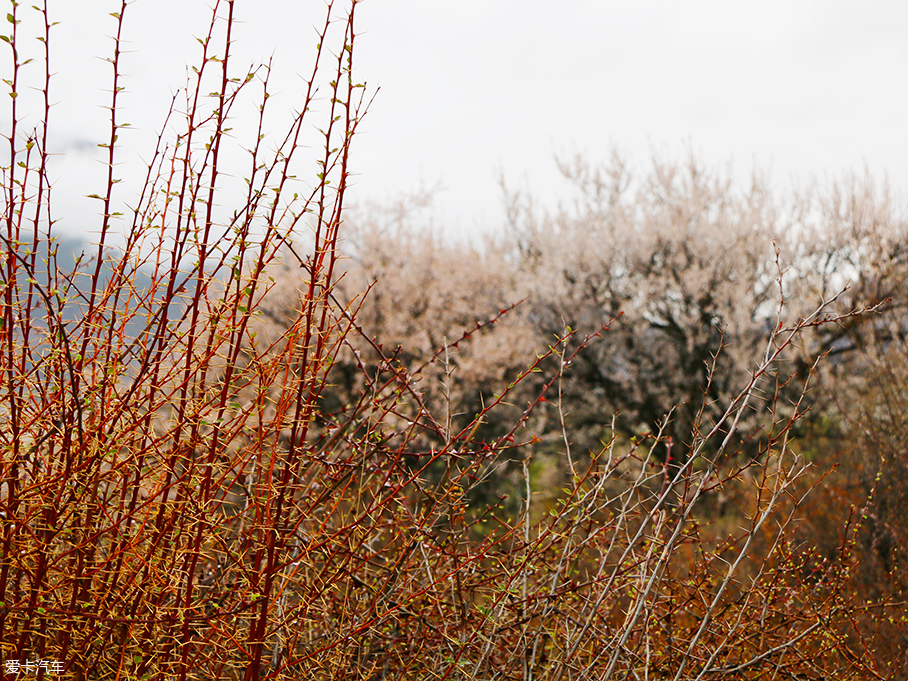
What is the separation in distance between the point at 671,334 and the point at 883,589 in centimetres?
922

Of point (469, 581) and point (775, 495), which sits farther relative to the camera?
point (469, 581)

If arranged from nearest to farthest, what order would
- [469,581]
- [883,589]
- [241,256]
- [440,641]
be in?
[241,256], [440,641], [469,581], [883,589]

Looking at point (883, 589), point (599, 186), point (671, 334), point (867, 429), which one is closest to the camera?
point (883, 589)

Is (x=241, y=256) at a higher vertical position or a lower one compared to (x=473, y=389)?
higher

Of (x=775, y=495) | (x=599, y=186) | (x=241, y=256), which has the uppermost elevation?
(x=599, y=186)

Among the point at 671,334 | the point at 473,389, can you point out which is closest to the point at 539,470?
the point at 473,389

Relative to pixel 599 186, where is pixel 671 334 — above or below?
below

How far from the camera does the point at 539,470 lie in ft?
55.2

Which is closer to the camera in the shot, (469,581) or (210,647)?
(210,647)

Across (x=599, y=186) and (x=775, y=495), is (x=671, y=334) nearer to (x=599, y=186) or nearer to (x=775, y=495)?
(x=599, y=186)

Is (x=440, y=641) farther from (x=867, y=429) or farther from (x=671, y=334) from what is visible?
(x=671, y=334)

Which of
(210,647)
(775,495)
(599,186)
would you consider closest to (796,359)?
(599,186)

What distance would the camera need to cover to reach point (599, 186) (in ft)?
49.1

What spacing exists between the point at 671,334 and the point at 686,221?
2.42 metres
